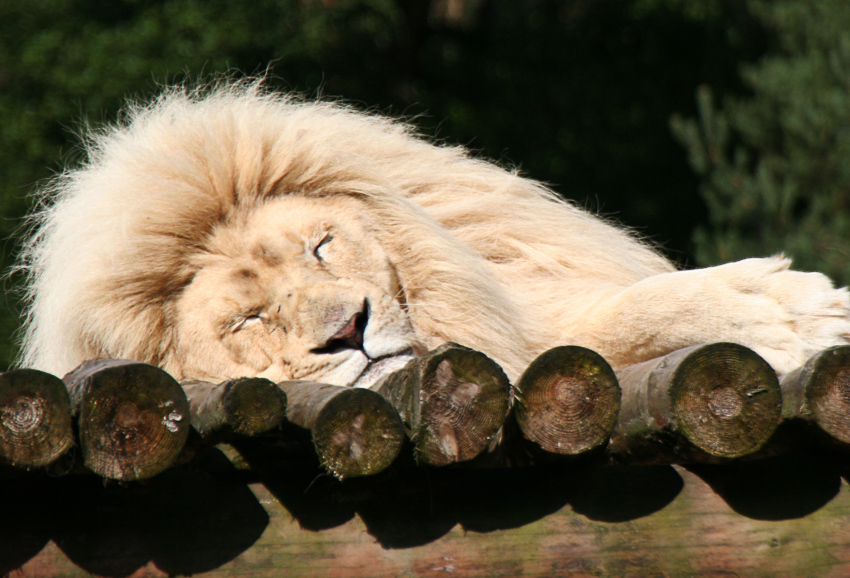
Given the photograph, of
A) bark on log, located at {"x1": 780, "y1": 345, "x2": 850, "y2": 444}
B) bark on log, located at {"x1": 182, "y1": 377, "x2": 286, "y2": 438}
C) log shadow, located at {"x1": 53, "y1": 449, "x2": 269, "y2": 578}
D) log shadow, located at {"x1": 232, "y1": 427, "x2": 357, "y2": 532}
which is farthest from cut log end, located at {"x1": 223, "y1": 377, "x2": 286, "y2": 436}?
bark on log, located at {"x1": 780, "y1": 345, "x2": 850, "y2": 444}

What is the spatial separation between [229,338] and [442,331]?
2.02 ft

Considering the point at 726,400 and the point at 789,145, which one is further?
the point at 789,145

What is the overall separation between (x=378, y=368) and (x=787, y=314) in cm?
103

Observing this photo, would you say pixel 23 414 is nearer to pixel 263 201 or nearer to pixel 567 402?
pixel 567 402

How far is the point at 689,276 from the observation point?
2352 mm

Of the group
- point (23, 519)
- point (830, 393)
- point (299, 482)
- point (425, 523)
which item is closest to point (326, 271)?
point (299, 482)

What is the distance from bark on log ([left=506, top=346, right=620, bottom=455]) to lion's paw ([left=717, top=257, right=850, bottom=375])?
0.71 m

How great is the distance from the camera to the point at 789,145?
752 centimetres

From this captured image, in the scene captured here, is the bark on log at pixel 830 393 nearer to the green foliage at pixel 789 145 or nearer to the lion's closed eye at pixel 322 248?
the lion's closed eye at pixel 322 248

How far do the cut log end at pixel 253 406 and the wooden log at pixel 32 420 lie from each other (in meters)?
0.27

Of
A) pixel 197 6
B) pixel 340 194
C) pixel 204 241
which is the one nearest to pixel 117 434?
pixel 204 241

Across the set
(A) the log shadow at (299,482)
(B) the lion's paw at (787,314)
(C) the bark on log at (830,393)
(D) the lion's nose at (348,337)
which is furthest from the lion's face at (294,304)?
(C) the bark on log at (830,393)

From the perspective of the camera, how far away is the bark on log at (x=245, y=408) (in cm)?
156

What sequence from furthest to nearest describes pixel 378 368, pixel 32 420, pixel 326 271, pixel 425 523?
1. pixel 326 271
2. pixel 378 368
3. pixel 425 523
4. pixel 32 420
